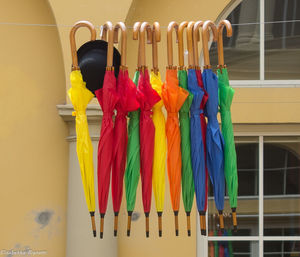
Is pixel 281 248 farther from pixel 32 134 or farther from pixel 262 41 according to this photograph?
pixel 32 134

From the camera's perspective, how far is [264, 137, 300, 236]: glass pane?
6473 millimetres

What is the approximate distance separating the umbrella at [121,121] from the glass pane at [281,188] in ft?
7.74

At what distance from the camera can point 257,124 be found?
6434 millimetres

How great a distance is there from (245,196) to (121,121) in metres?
2.40

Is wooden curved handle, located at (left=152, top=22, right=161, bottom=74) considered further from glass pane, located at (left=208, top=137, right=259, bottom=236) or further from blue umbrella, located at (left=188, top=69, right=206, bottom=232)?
glass pane, located at (left=208, top=137, right=259, bottom=236)

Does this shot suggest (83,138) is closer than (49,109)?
Yes

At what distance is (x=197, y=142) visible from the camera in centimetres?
441

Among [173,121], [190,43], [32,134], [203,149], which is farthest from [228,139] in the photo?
[32,134]

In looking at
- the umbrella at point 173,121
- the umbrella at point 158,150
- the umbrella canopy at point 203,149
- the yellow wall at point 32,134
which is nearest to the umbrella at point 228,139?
the umbrella canopy at point 203,149

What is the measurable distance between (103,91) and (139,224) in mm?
2254

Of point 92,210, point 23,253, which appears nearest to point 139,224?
point 23,253

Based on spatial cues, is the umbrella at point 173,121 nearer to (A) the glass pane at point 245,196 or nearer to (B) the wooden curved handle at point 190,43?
(B) the wooden curved handle at point 190,43

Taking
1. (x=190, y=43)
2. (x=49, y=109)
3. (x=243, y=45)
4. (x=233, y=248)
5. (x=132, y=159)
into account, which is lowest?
(x=233, y=248)

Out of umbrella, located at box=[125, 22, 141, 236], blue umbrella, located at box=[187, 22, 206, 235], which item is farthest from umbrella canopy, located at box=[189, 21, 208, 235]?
umbrella, located at box=[125, 22, 141, 236]
